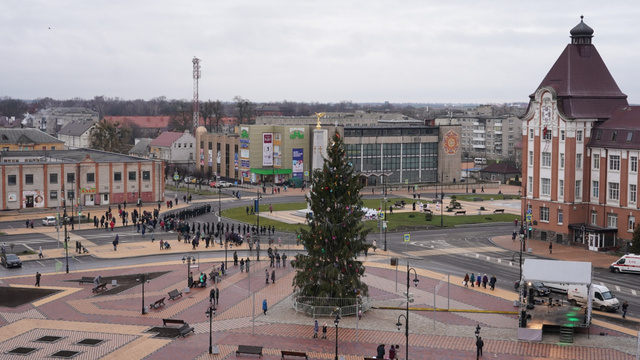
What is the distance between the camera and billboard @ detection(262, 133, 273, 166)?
13038cm

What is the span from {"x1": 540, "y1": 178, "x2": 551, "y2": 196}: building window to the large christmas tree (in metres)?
34.7

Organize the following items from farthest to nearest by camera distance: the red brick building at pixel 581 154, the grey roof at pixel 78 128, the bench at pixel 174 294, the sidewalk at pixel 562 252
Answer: the grey roof at pixel 78 128
the red brick building at pixel 581 154
the sidewalk at pixel 562 252
the bench at pixel 174 294

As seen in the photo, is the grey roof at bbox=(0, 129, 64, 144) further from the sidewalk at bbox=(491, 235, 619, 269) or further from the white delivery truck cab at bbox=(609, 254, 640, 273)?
the white delivery truck cab at bbox=(609, 254, 640, 273)

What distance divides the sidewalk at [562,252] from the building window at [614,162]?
8270 mm

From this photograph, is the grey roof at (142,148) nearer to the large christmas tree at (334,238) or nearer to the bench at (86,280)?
the bench at (86,280)

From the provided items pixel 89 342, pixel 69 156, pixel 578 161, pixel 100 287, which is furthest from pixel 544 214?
pixel 69 156

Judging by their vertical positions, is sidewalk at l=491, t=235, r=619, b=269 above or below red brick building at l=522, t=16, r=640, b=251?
below

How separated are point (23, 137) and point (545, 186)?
3929 inches

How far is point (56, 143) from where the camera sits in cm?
14312

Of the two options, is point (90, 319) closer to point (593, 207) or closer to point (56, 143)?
point (593, 207)

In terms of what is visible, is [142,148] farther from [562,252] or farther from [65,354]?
[65,354]

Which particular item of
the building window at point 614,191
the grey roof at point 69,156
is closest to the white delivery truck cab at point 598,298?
the building window at point 614,191

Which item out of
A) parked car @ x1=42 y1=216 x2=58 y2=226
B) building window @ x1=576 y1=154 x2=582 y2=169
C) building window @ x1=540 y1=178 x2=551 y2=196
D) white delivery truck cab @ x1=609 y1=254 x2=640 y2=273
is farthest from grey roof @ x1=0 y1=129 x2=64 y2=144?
white delivery truck cab @ x1=609 y1=254 x2=640 y2=273

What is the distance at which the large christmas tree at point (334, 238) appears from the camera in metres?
46.8
